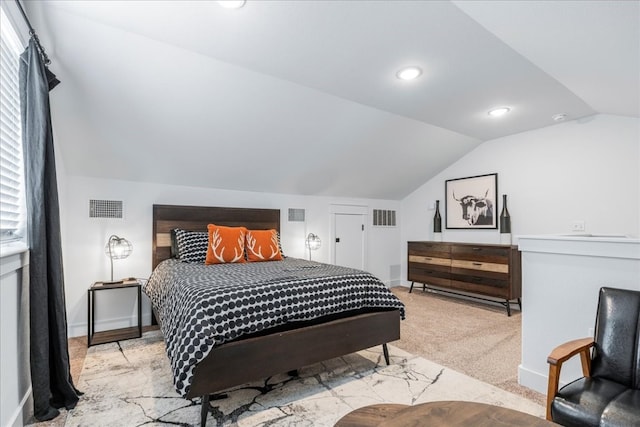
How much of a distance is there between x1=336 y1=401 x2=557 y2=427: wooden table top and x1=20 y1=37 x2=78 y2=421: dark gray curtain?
1751mm

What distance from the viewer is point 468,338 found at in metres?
3.13

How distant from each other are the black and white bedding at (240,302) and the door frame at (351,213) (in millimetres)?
2291

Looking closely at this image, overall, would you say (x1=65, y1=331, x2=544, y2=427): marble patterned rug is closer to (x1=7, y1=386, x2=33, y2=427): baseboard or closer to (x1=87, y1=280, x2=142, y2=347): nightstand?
(x1=7, y1=386, x2=33, y2=427): baseboard

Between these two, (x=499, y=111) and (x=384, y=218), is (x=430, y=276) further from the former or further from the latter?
(x=499, y=111)

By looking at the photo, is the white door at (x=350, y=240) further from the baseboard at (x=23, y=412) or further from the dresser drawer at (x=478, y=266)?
the baseboard at (x=23, y=412)

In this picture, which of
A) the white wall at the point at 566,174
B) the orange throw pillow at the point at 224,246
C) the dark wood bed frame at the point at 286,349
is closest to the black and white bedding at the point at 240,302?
the dark wood bed frame at the point at 286,349

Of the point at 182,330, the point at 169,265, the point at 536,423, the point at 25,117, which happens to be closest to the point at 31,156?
the point at 25,117

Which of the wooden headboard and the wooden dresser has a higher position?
the wooden headboard

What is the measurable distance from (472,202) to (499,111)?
1595 mm

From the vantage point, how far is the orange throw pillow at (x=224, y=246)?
325 centimetres

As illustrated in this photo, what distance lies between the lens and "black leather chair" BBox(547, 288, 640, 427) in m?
1.25

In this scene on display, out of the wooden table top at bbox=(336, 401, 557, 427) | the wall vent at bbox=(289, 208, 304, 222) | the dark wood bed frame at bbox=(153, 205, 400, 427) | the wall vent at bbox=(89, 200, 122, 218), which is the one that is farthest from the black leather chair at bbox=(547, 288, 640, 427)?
the wall vent at bbox=(89, 200, 122, 218)

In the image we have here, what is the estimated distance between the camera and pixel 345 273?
8.28 feet

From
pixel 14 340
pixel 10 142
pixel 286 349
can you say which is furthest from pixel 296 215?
pixel 14 340
